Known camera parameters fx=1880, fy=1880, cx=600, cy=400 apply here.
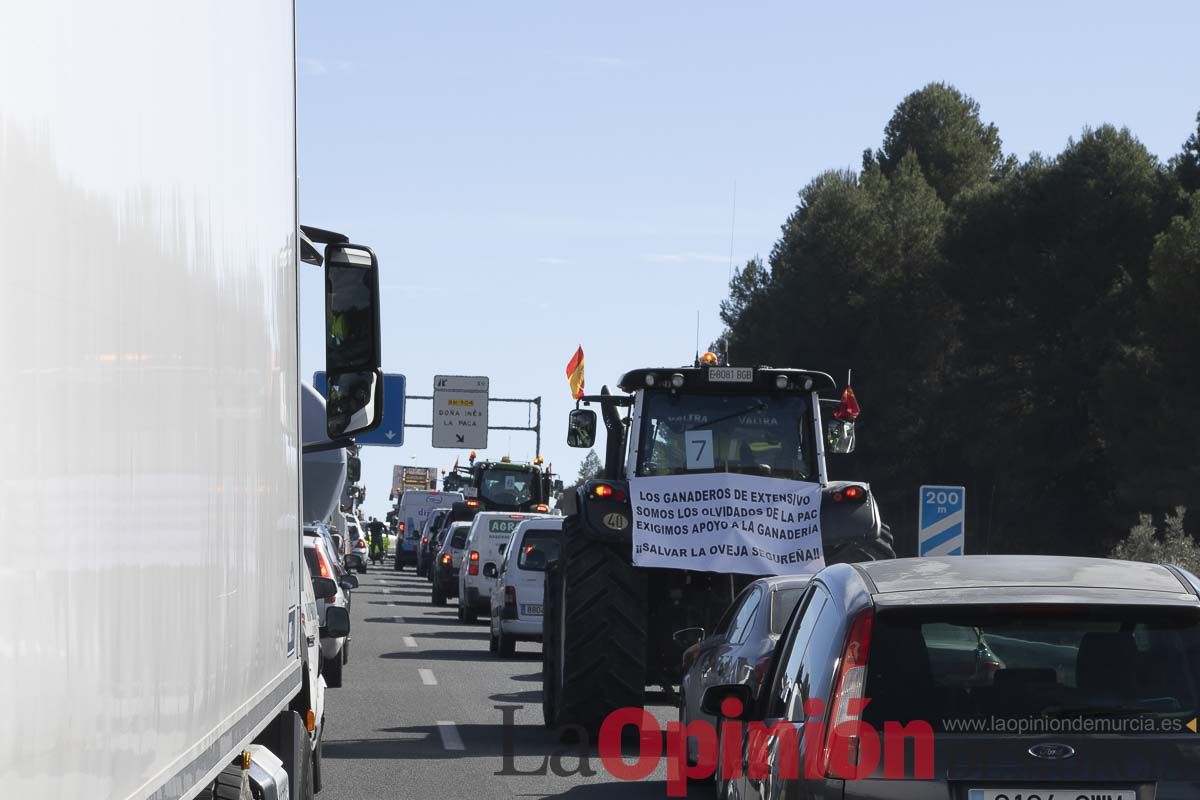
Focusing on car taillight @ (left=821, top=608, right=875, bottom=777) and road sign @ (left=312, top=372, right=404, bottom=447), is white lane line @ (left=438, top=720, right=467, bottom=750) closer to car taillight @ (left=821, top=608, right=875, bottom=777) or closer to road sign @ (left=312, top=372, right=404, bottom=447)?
car taillight @ (left=821, top=608, right=875, bottom=777)

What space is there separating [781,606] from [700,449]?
11.9ft

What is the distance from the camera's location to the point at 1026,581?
5902mm

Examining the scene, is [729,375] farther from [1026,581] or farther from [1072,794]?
[1072,794]

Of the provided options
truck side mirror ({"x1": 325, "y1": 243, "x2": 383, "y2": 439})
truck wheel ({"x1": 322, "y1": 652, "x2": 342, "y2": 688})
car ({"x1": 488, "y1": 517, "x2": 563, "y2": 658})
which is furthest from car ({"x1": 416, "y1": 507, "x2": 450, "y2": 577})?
truck side mirror ({"x1": 325, "y1": 243, "x2": 383, "y2": 439})

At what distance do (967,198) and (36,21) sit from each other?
58652 mm

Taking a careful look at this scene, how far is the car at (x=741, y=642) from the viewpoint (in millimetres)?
10430

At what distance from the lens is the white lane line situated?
562 inches

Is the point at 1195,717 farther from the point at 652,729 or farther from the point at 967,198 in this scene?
the point at 967,198

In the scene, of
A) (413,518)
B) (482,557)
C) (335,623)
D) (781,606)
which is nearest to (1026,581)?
(781,606)

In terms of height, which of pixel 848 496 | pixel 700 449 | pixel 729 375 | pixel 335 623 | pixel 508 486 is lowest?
pixel 508 486

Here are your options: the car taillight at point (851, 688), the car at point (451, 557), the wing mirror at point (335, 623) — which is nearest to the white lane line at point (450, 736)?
the wing mirror at point (335, 623)

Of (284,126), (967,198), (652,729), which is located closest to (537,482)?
(967,198)

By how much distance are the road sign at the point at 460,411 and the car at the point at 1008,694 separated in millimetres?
57136

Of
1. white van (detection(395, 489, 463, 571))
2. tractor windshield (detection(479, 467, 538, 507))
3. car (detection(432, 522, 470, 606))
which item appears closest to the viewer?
car (detection(432, 522, 470, 606))
